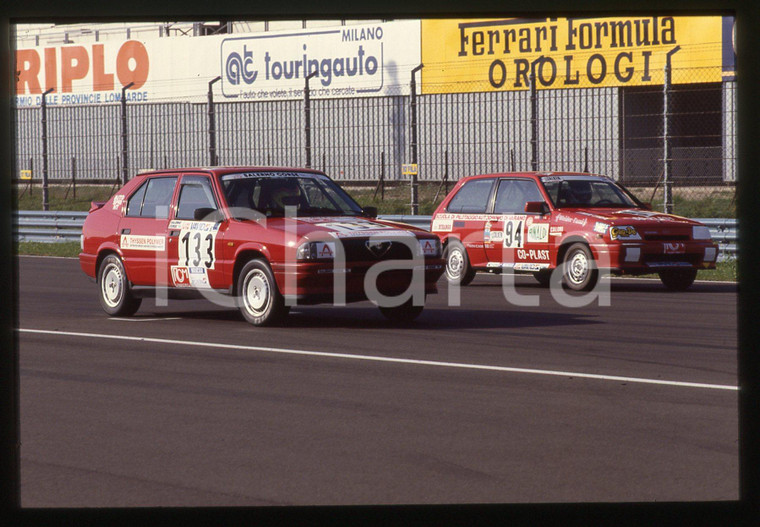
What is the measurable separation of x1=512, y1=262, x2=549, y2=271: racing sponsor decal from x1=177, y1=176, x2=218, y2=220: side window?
201 inches

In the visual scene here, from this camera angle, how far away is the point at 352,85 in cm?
3591

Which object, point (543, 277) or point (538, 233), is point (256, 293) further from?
point (543, 277)

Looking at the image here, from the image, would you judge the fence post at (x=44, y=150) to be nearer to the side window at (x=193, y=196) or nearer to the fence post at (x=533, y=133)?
the fence post at (x=533, y=133)

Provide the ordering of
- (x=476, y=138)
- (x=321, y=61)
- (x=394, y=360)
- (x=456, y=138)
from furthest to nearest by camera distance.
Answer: (x=321, y=61) < (x=476, y=138) < (x=456, y=138) < (x=394, y=360)

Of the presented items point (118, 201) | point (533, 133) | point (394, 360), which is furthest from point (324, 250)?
point (533, 133)

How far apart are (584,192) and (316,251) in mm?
5962

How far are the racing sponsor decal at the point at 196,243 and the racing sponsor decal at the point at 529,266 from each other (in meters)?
5.23

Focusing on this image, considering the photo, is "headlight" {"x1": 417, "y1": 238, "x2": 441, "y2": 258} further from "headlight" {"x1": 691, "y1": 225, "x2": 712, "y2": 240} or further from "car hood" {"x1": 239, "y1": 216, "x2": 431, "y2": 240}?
"headlight" {"x1": 691, "y1": 225, "x2": 712, "y2": 240}

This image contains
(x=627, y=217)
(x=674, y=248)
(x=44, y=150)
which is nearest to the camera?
(x=674, y=248)

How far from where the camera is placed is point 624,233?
49.4 ft

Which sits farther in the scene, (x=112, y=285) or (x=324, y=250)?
(x=112, y=285)

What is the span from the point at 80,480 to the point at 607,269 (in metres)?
10.7

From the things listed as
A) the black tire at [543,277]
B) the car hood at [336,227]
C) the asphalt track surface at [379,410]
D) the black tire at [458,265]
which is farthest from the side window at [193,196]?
the black tire at [543,277]

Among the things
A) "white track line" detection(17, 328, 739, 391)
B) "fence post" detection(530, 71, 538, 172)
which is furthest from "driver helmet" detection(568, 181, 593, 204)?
"white track line" detection(17, 328, 739, 391)
